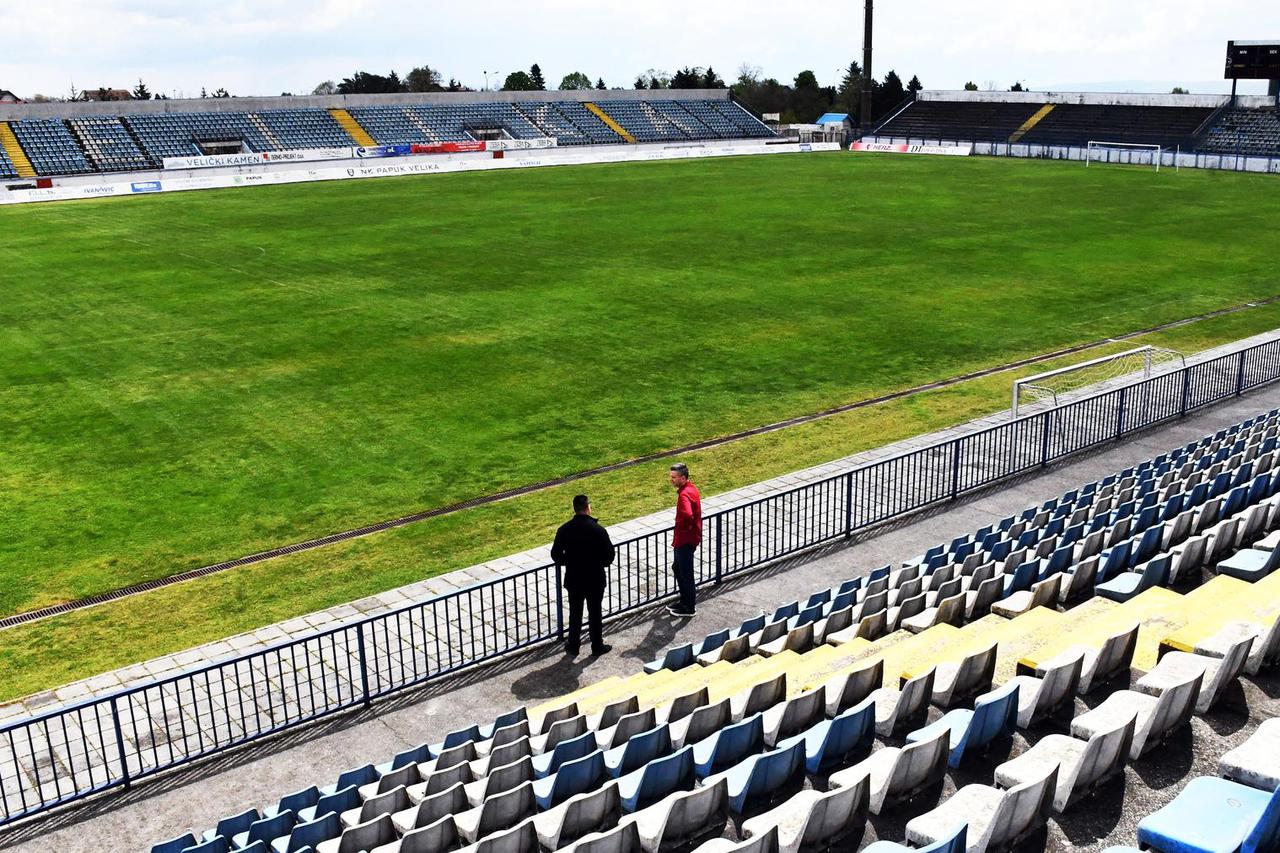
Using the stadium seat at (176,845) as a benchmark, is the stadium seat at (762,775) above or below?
above

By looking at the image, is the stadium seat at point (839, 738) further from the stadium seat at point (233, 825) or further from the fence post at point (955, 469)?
the fence post at point (955, 469)

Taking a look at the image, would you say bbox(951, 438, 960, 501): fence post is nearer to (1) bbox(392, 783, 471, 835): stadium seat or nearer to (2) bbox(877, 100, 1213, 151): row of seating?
(1) bbox(392, 783, 471, 835): stadium seat

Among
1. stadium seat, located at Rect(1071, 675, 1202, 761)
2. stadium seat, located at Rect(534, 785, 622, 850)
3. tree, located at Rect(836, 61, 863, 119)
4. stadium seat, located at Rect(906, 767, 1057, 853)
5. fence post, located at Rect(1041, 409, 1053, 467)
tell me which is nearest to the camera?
stadium seat, located at Rect(906, 767, 1057, 853)

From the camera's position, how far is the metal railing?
10.1 meters

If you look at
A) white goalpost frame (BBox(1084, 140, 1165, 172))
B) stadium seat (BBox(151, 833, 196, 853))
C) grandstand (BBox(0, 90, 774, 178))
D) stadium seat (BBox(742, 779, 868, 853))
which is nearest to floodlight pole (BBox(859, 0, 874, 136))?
grandstand (BBox(0, 90, 774, 178))

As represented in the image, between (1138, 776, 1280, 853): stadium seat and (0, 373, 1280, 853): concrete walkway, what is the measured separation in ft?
1.92

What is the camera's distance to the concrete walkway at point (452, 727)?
906 cm

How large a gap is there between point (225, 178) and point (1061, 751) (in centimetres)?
6787

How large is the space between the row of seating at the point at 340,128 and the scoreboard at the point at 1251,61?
1578 inches

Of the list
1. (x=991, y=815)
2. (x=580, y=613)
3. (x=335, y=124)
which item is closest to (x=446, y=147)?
(x=335, y=124)

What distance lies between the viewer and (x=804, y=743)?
7102mm

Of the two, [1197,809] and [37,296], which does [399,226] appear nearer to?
[37,296]

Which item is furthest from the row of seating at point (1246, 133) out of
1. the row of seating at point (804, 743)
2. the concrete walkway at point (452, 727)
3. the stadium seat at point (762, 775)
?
the stadium seat at point (762, 775)

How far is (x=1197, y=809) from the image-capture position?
554 cm
